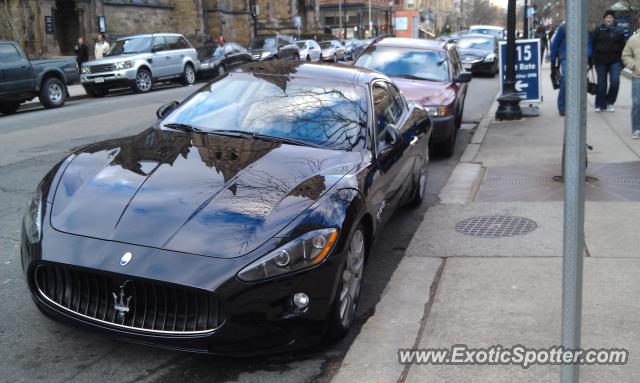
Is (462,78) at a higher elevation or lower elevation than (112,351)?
higher

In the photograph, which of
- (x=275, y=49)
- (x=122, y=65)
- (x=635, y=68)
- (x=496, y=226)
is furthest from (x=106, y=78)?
(x=496, y=226)

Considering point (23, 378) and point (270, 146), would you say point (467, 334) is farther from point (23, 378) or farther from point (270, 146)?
point (23, 378)

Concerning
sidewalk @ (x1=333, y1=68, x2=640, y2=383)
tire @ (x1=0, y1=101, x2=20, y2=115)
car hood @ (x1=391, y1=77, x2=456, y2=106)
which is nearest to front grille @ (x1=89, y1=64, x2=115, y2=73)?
tire @ (x1=0, y1=101, x2=20, y2=115)

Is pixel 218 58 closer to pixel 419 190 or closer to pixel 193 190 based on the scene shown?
pixel 419 190

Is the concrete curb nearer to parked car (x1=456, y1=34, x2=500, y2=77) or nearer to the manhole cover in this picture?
the manhole cover

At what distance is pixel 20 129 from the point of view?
1318 centimetres

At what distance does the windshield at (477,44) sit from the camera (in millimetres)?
26281

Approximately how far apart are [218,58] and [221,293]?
26306mm

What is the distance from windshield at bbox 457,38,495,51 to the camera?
86.2ft

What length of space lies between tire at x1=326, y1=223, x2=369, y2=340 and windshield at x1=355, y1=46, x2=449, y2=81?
6.70 metres

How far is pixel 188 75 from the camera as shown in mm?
26016

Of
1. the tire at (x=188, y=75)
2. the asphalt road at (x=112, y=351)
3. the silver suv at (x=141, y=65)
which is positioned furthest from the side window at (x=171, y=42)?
the asphalt road at (x=112, y=351)

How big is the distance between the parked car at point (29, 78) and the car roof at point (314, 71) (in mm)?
13257

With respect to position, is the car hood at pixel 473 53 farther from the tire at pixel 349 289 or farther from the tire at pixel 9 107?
the tire at pixel 349 289
